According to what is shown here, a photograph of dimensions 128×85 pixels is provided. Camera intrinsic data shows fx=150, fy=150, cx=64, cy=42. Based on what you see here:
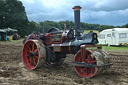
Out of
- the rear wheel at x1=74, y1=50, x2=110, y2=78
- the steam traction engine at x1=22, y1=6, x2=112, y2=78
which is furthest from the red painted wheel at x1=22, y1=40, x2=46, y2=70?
the rear wheel at x1=74, y1=50, x2=110, y2=78

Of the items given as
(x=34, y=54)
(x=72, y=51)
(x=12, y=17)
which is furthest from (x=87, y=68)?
(x=12, y=17)

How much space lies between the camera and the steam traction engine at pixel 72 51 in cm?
412

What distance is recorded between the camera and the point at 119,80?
4.06 m

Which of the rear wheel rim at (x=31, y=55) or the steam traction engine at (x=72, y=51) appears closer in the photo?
the steam traction engine at (x=72, y=51)

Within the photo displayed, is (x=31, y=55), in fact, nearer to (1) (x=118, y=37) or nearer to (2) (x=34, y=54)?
(2) (x=34, y=54)

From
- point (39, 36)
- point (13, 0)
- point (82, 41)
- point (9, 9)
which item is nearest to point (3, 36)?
point (9, 9)

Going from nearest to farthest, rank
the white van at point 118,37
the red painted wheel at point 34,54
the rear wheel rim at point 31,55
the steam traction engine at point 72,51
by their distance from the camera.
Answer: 1. the steam traction engine at point 72,51
2. the red painted wheel at point 34,54
3. the rear wheel rim at point 31,55
4. the white van at point 118,37

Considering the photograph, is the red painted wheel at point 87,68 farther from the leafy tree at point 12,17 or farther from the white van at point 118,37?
the leafy tree at point 12,17

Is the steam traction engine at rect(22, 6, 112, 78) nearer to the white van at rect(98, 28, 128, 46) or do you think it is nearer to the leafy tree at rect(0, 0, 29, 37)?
the white van at rect(98, 28, 128, 46)

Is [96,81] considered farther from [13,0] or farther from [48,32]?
[13,0]

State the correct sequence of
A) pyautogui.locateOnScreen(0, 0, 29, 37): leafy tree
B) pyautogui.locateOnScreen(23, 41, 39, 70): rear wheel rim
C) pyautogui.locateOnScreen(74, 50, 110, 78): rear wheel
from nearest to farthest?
1. pyautogui.locateOnScreen(74, 50, 110, 78): rear wheel
2. pyautogui.locateOnScreen(23, 41, 39, 70): rear wheel rim
3. pyautogui.locateOnScreen(0, 0, 29, 37): leafy tree

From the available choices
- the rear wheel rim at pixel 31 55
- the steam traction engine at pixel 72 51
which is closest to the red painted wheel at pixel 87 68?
the steam traction engine at pixel 72 51

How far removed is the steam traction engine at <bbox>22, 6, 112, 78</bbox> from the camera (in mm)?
4115

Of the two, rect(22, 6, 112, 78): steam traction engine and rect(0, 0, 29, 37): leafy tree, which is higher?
rect(0, 0, 29, 37): leafy tree
